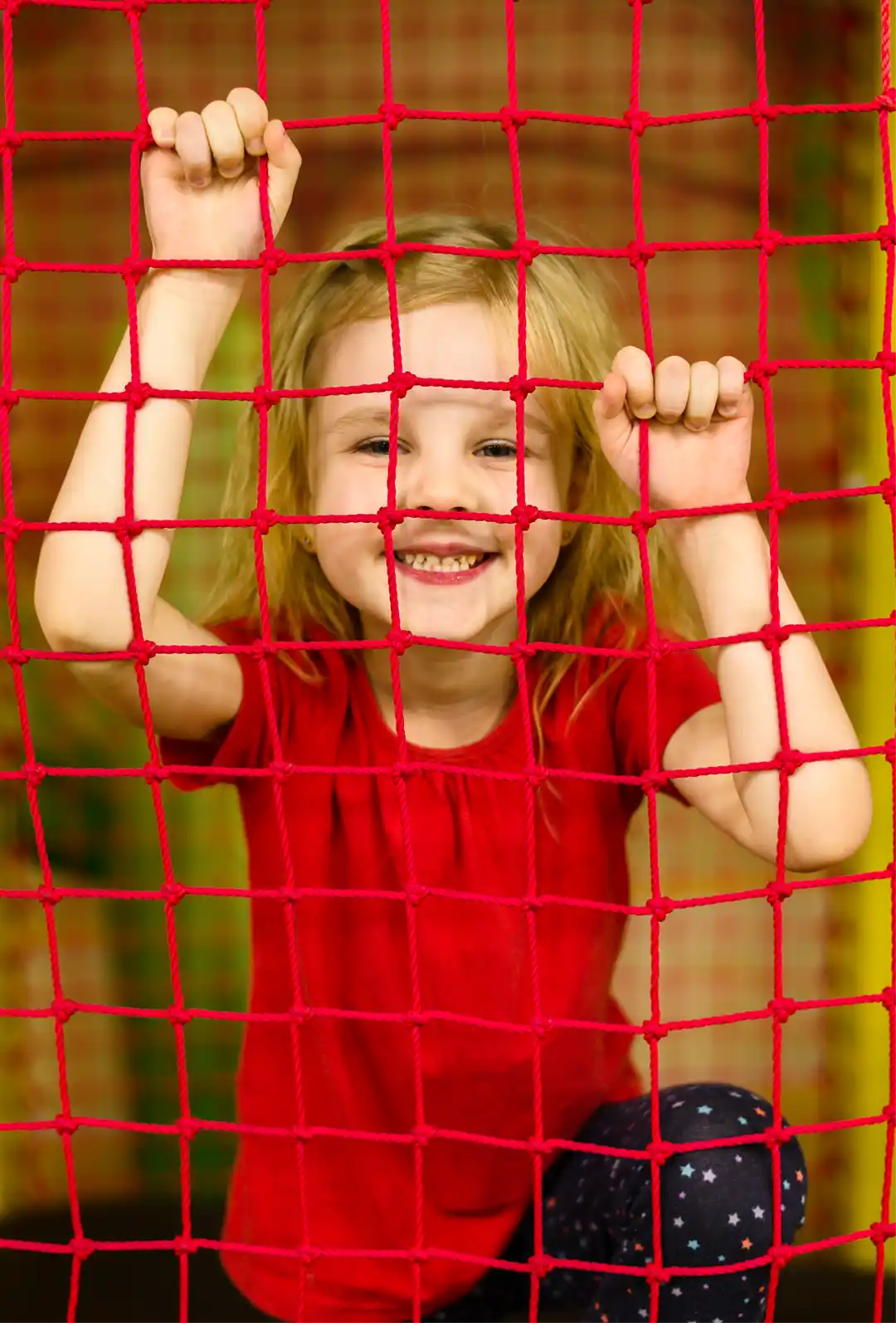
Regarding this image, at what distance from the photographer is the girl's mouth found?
77cm

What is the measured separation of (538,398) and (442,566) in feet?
0.35

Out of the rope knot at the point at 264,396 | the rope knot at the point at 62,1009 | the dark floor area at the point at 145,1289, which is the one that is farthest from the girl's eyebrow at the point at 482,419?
the dark floor area at the point at 145,1289

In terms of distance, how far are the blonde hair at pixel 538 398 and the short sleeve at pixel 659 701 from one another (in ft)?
0.14

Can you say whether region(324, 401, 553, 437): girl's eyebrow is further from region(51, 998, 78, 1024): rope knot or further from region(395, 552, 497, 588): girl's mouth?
region(51, 998, 78, 1024): rope knot

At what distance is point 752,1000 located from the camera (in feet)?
Result: 4.57

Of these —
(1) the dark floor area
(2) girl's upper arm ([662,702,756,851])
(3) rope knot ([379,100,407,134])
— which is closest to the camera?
(3) rope knot ([379,100,407,134])

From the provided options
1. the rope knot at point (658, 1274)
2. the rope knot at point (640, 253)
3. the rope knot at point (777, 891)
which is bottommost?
the rope knot at point (658, 1274)

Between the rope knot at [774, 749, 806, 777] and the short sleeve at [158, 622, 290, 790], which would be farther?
the short sleeve at [158, 622, 290, 790]

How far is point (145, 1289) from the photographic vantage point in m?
1.32

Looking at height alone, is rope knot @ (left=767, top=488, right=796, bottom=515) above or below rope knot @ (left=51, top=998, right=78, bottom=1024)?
above

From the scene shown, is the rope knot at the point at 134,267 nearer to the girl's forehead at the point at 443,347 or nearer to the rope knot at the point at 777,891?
the girl's forehead at the point at 443,347

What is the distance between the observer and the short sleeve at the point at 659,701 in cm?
81

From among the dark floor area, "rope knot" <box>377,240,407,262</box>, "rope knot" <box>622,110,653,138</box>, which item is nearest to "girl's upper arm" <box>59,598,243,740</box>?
"rope knot" <box>377,240,407,262</box>

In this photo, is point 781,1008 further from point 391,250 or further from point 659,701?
point 391,250
